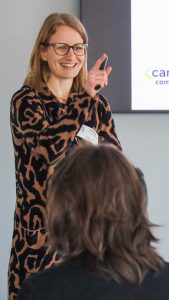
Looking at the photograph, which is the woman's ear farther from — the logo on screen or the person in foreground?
the logo on screen

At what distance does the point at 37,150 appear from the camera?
1.64 metres

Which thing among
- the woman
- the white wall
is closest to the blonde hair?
the woman

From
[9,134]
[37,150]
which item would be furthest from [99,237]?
[9,134]

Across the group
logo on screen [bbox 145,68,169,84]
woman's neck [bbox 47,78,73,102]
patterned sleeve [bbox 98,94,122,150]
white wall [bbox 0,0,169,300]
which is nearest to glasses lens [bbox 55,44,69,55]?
woman's neck [bbox 47,78,73,102]

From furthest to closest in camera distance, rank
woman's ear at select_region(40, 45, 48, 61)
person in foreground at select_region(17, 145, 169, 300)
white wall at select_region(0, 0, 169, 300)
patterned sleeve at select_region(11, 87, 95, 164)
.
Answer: white wall at select_region(0, 0, 169, 300) → woman's ear at select_region(40, 45, 48, 61) → patterned sleeve at select_region(11, 87, 95, 164) → person in foreground at select_region(17, 145, 169, 300)

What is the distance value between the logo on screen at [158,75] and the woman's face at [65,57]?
1137mm

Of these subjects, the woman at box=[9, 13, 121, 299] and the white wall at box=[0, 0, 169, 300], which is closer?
the woman at box=[9, 13, 121, 299]

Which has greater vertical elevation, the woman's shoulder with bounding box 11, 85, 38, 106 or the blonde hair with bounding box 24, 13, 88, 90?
the blonde hair with bounding box 24, 13, 88, 90

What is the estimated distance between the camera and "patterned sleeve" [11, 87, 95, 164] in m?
1.62

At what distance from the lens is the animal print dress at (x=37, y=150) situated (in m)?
1.63

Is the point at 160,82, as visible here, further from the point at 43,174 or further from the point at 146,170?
the point at 43,174

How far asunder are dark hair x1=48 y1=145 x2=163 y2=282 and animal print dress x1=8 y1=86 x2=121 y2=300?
592mm

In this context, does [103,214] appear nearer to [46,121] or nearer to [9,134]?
[46,121]

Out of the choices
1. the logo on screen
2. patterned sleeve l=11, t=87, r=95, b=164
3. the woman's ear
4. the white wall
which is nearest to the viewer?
patterned sleeve l=11, t=87, r=95, b=164
